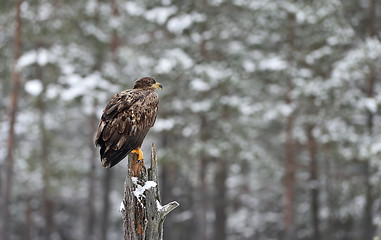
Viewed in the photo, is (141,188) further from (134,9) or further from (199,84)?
(134,9)

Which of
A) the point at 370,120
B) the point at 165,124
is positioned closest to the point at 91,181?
the point at 165,124

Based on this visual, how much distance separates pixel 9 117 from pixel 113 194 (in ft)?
44.4

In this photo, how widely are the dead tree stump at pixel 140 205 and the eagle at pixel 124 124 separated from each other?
173 mm

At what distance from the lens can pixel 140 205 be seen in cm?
511

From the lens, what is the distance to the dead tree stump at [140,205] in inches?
200

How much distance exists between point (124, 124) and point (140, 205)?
888 mm

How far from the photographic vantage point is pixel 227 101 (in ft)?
44.3

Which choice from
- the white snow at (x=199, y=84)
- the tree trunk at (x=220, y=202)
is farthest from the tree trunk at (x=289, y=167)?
the tree trunk at (x=220, y=202)

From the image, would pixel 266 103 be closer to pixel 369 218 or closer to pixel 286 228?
pixel 286 228

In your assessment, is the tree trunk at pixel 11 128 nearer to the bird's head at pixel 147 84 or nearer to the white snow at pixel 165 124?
the white snow at pixel 165 124

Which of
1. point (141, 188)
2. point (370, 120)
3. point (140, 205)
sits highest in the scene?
point (370, 120)

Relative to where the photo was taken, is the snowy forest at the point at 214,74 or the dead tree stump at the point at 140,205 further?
the snowy forest at the point at 214,74

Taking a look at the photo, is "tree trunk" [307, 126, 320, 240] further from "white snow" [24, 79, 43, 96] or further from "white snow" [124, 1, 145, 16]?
"white snow" [24, 79, 43, 96]

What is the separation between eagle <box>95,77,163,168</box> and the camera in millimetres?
4927
